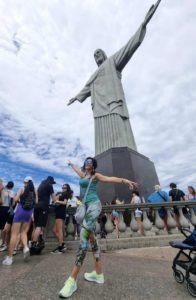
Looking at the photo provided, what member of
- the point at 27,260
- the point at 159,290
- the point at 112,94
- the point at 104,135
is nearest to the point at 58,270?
the point at 27,260

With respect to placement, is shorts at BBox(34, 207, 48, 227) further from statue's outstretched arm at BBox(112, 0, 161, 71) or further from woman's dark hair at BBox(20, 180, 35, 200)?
statue's outstretched arm at BBox(112, 0, 161, 71)

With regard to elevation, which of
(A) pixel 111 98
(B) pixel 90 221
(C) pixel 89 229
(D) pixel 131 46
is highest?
(D) pixel 131 46

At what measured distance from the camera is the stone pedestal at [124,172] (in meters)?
9.37

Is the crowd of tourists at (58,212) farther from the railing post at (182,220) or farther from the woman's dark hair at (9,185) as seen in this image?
the railing post at (182,220)

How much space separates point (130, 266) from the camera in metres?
4.26

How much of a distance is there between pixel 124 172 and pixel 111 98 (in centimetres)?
580

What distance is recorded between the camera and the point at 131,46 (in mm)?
13969

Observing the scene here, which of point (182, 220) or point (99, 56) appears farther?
point (99, 56)

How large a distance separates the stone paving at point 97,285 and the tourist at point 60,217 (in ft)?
2.38

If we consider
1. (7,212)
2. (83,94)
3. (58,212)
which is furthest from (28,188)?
(83,94)

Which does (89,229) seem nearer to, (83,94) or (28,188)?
(28,188)

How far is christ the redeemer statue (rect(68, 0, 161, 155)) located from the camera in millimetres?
12797

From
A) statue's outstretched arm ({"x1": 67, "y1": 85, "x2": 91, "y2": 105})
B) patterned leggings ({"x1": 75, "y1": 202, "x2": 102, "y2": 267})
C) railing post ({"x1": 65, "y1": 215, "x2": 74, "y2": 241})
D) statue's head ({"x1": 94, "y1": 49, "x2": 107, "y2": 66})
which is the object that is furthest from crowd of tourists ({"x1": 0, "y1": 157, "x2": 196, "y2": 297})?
statue's head ({"x1": 94, "y1": 49, "x2": 107, "y2": 66})

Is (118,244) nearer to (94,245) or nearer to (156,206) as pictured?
(156,206)
